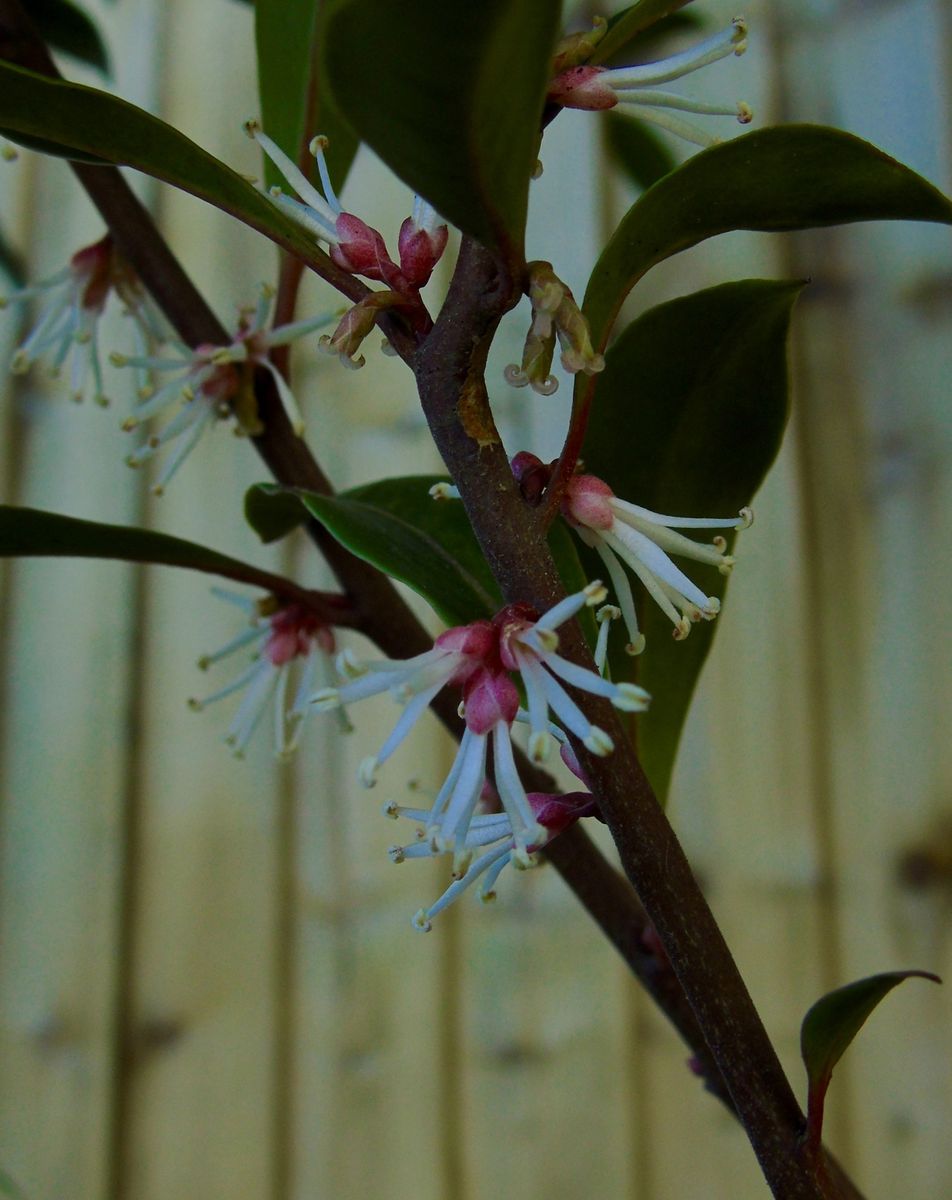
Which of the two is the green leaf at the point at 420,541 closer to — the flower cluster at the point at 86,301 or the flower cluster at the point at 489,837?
the flower cluster at the point at 489,837

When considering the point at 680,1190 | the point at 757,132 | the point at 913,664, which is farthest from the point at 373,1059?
the point at 757,132

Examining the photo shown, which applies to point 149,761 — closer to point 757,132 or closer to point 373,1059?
point 373,1059

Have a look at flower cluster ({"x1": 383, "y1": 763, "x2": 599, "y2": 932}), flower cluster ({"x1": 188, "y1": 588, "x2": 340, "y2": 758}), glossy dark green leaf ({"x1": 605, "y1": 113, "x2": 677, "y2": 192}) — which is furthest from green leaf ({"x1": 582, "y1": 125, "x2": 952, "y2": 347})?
glossy dark green leaf ({"x1": 605, "y1": 113, "x2": 677, "y2": 192})

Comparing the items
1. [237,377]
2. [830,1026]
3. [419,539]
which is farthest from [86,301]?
[830,1026]

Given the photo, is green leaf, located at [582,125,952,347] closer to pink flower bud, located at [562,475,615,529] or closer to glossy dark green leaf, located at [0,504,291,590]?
pink flower bud, located at [562,475,615,529]

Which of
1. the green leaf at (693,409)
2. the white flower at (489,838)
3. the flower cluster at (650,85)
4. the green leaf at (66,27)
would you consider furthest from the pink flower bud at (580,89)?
the green leaf at (66,27)

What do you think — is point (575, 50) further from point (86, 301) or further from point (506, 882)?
point (506, 882)
